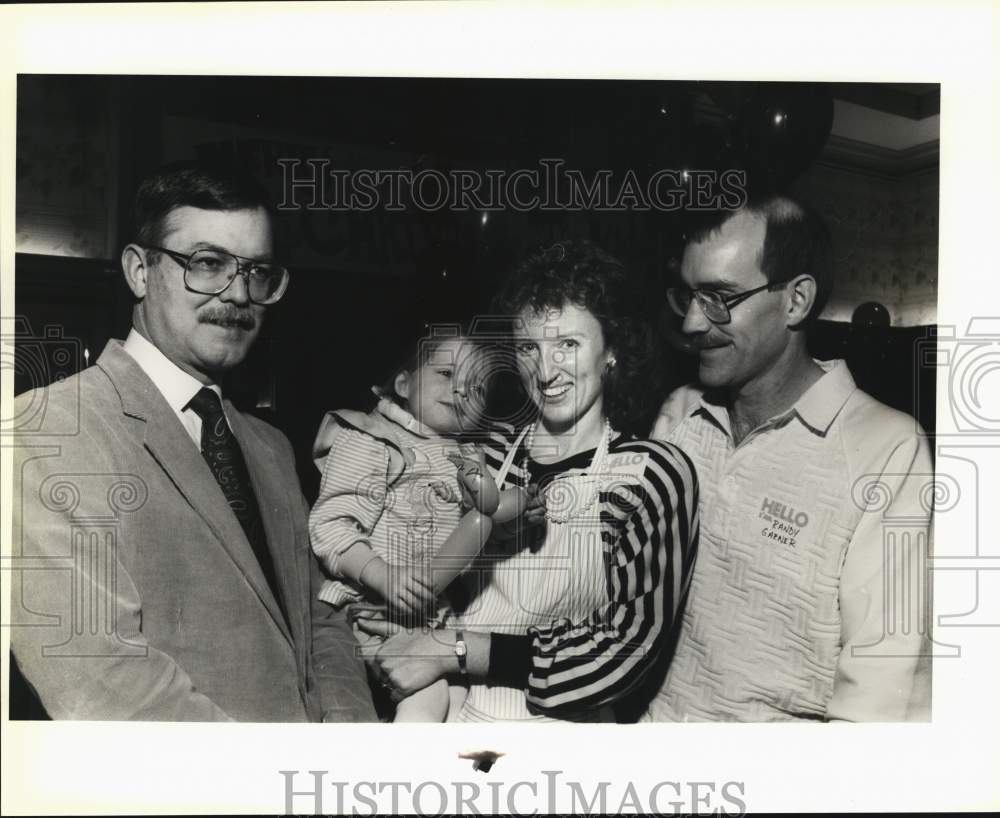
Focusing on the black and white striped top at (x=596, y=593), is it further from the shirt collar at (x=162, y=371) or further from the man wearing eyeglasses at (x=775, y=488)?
the shirt collar at (x=162, y=371)

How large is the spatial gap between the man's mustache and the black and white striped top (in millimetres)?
730

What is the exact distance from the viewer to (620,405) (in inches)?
111

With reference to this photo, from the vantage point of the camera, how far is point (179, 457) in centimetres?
277

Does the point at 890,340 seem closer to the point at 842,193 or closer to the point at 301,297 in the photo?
the point at 842,193

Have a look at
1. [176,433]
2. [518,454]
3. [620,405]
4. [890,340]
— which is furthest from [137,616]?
[890,340]

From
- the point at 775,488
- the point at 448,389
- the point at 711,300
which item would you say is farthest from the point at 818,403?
the point at 448,389

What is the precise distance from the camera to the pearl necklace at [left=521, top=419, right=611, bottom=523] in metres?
2.83

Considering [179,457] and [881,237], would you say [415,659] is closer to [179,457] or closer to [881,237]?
[179,457]

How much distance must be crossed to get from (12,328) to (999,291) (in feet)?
9.13

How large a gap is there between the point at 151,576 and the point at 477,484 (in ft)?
3.00

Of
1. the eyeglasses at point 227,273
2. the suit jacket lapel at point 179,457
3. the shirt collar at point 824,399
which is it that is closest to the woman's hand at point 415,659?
the suit jacket lapel at point 179,457

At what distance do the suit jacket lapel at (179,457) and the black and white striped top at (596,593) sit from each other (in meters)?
0.63

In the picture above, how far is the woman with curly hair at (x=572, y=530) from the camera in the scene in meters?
2.81

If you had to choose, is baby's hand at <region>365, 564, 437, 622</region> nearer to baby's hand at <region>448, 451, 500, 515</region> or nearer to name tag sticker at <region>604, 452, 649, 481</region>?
baby's hand at <region>448, 451, 500, 515</region>
